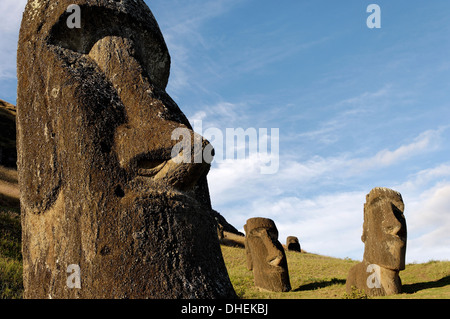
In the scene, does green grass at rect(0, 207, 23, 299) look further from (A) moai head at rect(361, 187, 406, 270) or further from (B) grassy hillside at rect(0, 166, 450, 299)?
(A) moai head at rect(361, 187, 406, 270)

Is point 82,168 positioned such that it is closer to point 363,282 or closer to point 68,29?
point 68,29

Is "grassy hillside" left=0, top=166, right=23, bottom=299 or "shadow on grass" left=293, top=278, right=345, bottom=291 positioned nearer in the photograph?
"grassy hillside" left=0, top=166, right=23, bottom=299

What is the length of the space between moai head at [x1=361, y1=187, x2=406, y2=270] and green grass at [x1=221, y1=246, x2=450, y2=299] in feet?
3.11

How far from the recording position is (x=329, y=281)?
1478 cm

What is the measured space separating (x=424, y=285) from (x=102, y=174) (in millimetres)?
11995

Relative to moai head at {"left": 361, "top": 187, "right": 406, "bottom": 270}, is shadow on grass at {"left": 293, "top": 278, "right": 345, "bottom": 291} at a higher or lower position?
lower

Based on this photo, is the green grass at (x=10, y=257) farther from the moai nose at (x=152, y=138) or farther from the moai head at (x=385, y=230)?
the moai head at (x=385, y=230)

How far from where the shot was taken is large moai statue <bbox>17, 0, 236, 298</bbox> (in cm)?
335

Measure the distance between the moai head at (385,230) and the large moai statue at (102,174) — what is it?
324 inches

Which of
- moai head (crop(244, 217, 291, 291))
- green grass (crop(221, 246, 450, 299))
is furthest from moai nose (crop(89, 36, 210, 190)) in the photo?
moai head (crop(244, 217, 291, 291))

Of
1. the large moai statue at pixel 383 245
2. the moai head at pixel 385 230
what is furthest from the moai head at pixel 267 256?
the moai head at pixel 385 230

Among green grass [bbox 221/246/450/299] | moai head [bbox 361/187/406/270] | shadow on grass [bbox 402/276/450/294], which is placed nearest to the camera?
moai head [bbox 361/187/406/270]

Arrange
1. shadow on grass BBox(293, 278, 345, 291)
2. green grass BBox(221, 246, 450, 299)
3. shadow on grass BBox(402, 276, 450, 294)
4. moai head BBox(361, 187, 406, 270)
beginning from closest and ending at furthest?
moai head BBox(361, 187, 406, 270)
green grass BBox(221, 246, 450, 299)
shadow on grass BBox(402, 276, 450, 294)
shadow on grass BBox(293, 278, 345, 291)
